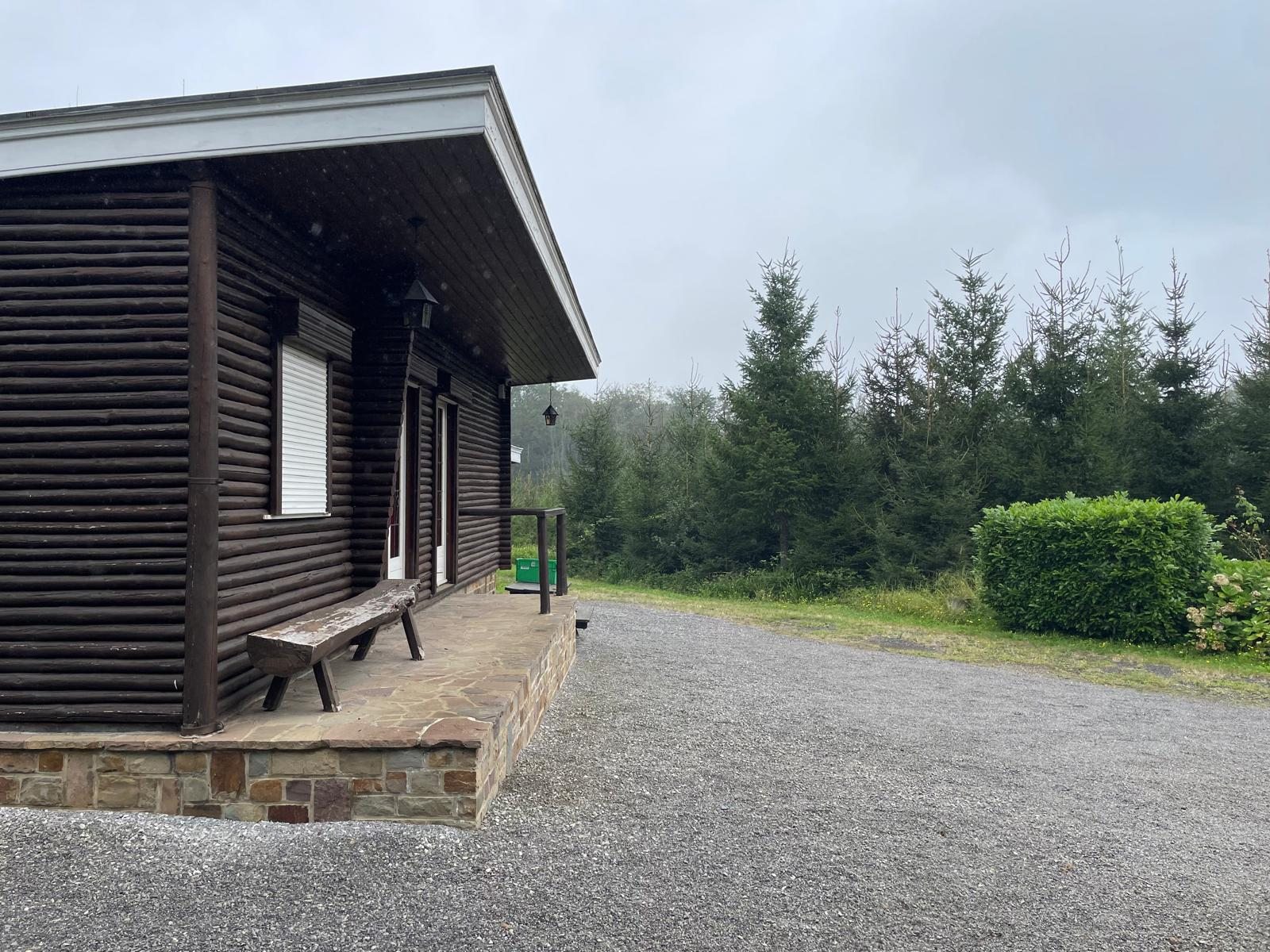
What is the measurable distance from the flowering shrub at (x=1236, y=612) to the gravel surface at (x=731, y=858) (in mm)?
3951

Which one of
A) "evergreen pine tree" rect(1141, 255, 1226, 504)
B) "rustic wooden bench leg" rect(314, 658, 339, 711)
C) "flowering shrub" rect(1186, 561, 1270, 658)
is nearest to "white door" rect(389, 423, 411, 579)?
"rustic wooden bench leg" rect(314, 658, 339, 711)

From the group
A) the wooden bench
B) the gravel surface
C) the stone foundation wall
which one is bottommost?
the gravel surface

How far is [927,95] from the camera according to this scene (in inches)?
837

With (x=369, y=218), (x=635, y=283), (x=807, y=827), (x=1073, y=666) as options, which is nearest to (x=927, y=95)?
(x=1073, y=666)

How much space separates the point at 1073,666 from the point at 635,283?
46070mm

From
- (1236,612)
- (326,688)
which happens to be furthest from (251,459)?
(1236,612)

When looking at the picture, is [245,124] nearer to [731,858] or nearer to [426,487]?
[731,858]

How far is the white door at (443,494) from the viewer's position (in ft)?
26.4

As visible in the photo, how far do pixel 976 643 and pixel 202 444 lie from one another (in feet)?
→ 28.0

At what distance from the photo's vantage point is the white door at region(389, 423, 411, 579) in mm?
6933

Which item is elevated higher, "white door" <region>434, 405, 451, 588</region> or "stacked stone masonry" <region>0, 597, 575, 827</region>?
"white door" <region>434, 405, 451, 588</region>

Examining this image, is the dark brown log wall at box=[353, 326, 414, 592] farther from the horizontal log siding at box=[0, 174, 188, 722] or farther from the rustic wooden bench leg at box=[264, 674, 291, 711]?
the horizontal log siding at box=[0, 174, 188, 722]

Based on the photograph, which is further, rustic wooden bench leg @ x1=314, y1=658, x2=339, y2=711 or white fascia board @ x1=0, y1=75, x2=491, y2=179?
rustic wooden bench leg @ x1=314, y1=658, x2=339, y2=711

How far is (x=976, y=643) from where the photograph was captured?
30.2 ft
